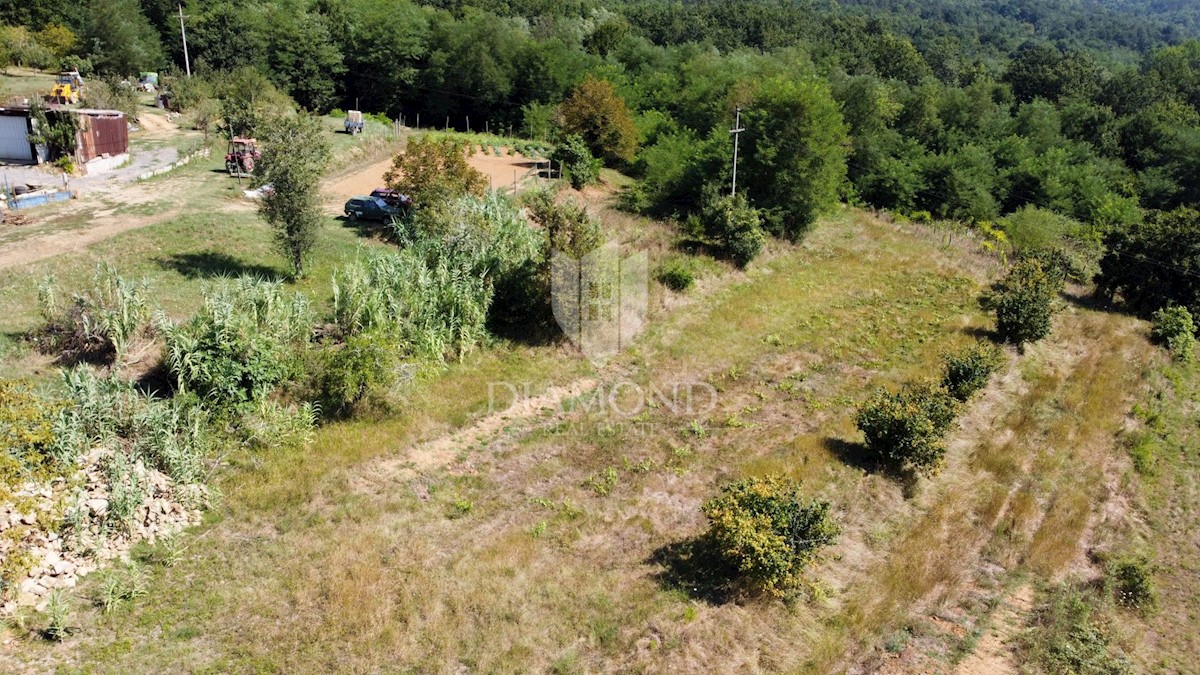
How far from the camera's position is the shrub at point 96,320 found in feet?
57.0

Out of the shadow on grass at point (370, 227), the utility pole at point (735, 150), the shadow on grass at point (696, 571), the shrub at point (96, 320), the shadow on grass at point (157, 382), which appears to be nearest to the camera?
the shadow on grass at point (696, 571)

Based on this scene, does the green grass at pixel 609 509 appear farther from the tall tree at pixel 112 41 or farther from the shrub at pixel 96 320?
the tall tree at pixel 112 41

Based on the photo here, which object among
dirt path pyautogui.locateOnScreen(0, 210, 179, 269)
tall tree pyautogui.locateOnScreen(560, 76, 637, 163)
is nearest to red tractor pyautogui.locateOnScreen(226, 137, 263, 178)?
dirt path pyautogui.locateOnScreen(0, 210, 179, 269)

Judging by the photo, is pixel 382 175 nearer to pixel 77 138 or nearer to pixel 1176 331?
pixel 77 138

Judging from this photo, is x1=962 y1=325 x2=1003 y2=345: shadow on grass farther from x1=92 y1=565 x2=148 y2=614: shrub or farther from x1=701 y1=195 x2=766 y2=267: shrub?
x1=92 y1=565 x2=148 y2=614: shrub

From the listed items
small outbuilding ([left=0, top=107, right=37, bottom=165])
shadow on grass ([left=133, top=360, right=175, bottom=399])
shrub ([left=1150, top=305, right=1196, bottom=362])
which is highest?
small outbuilding ([left=0, top=107, right=37, bottom=165])

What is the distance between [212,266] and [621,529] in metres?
17.8

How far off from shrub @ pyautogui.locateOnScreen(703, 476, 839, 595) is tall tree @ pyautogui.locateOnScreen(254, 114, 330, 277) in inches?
654

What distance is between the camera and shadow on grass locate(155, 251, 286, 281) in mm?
23531

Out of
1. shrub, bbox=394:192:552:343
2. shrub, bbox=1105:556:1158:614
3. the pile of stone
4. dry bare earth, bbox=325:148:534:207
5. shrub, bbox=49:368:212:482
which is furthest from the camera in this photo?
dry bare earth, bbox=325:148:534:207

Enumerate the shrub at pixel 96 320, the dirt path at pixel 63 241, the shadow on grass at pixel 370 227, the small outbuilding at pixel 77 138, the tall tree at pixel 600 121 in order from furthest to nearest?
the tall tree at pixel 600 121 → the small outbuilding at pixel 77 138 → the shadow on grass at pixel 370 227 → the dirt path at pixel 63 241 → the shrub at pixel 96 320

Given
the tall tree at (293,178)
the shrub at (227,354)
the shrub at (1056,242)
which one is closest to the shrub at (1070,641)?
the shrub at (227,354)

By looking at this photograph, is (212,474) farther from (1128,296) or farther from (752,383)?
(1128,296)

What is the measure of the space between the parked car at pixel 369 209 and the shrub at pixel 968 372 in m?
22.5
